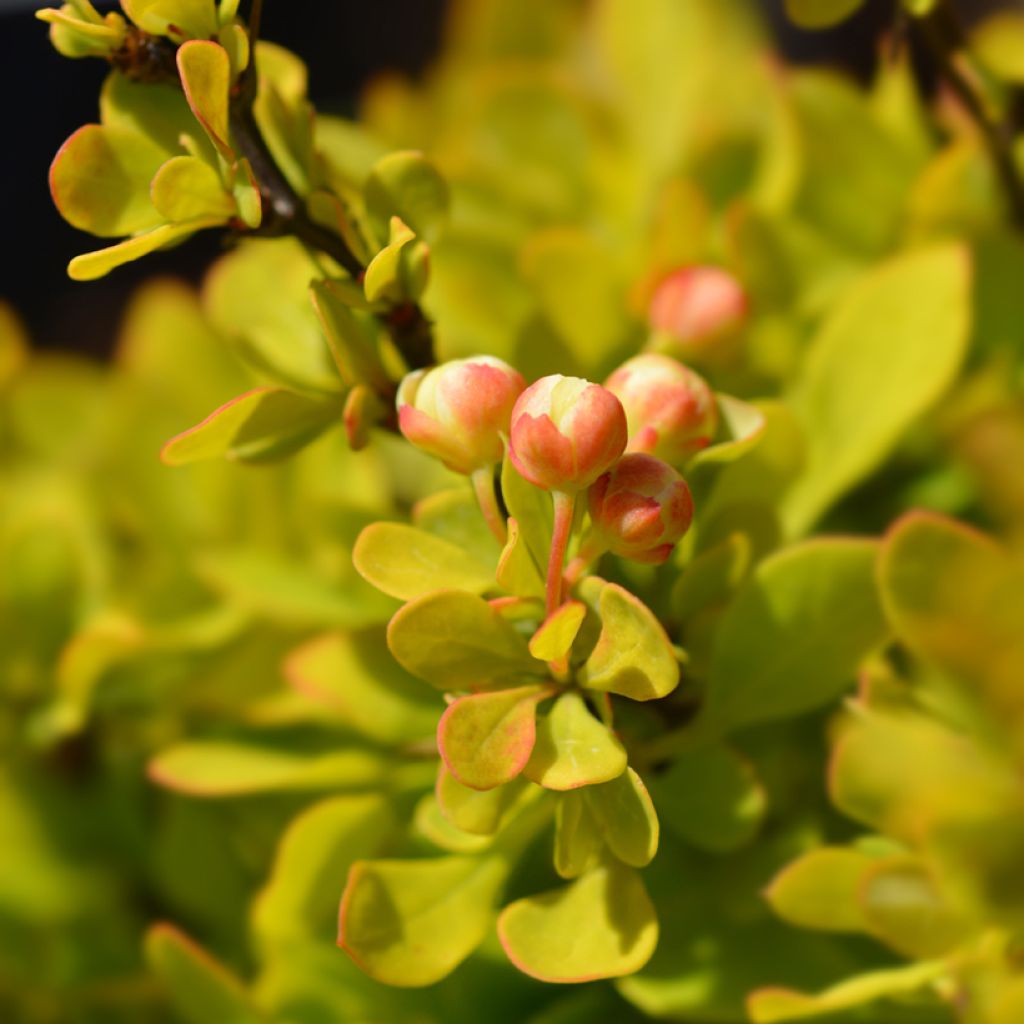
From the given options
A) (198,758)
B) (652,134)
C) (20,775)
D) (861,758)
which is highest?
(652,134)

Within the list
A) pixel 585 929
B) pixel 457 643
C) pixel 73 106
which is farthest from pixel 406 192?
pixel 73 106

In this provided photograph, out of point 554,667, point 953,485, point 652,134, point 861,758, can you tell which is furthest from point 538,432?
point 652,134

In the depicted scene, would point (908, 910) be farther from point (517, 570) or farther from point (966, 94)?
point (966, 94)

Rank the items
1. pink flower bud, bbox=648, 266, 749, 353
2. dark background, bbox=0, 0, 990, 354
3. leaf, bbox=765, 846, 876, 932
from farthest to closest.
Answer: dark background, bbox=0, 0, 990, 354, pink flower bud, bbox=648, 266, 749, 353, leaf, bbox=765, 846, 876, 932

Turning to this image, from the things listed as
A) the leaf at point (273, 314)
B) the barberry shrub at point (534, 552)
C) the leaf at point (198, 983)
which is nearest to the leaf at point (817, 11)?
the barberry shrub at point (534, 552)

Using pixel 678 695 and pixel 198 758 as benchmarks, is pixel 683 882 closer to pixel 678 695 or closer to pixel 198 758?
pixel 678 695

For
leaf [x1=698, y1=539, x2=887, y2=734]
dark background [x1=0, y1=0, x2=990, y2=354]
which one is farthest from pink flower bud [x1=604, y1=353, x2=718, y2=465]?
dark background [x1=0, y1=0, x2=990, y2=354]

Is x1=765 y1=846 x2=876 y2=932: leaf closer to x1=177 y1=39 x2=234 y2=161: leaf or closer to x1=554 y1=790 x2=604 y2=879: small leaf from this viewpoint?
x1=554 y1=790 x2=604 y2=879: small leaf
